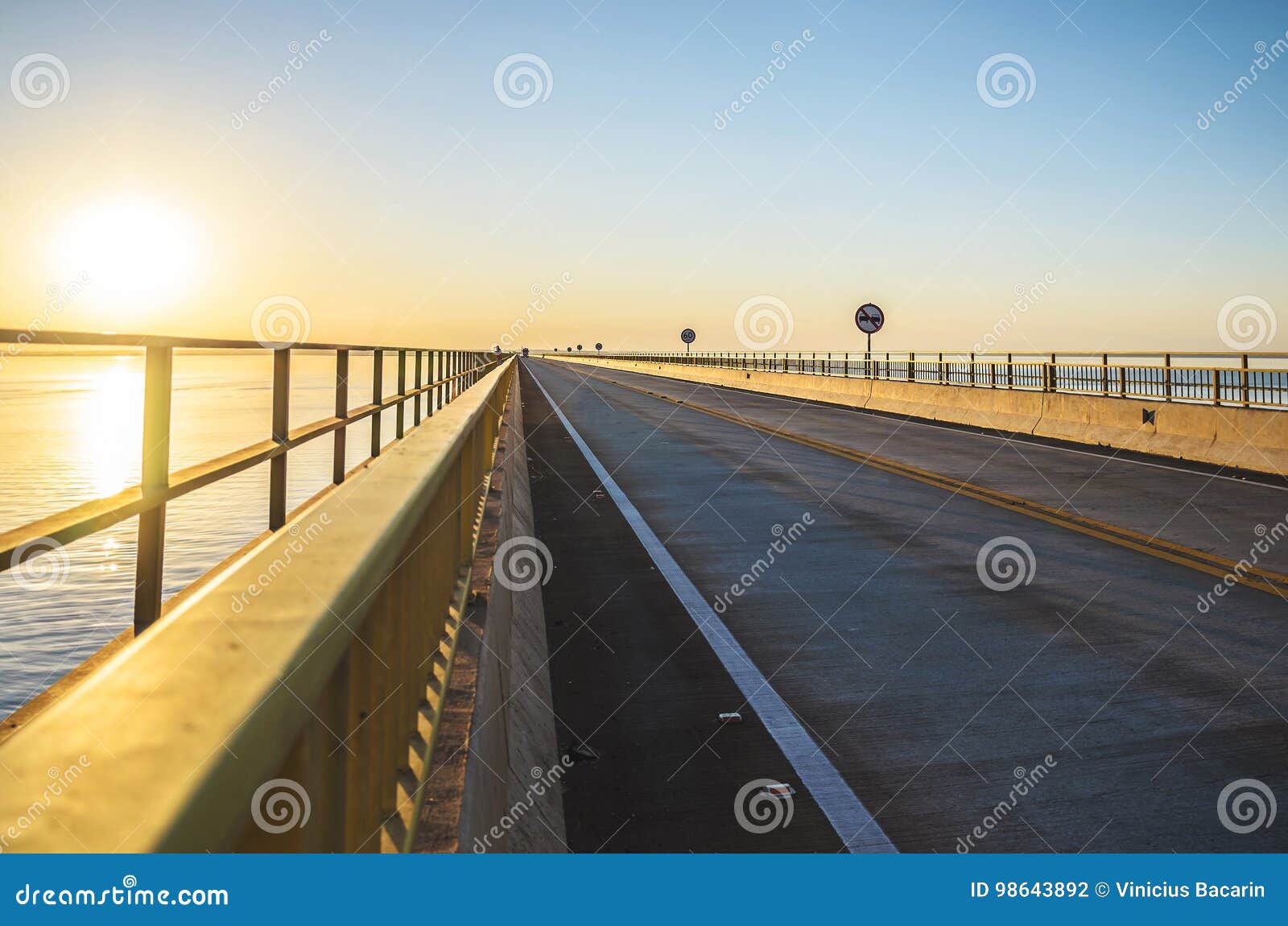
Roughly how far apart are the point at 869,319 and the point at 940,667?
4051 cm

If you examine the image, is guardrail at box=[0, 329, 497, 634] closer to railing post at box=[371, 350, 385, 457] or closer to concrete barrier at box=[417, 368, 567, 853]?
concrete barrier at box=[417, 368, 567, 853]

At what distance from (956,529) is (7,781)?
1268cm

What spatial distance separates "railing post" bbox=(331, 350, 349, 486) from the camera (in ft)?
26.0

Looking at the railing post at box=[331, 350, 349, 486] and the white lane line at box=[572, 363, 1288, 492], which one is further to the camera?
the white lane line at box=[572, 363, 1288, 492]

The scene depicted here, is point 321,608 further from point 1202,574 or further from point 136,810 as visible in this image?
point 1202,574

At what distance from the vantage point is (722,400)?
160 feet

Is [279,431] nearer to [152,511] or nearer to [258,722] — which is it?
[152,511]

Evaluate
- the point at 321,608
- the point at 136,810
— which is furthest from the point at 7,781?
Answer: the point at 321,608

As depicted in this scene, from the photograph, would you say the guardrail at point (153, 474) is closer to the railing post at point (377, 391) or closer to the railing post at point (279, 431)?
the railing post at point (279, 431)

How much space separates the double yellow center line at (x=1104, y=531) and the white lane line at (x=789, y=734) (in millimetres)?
4899

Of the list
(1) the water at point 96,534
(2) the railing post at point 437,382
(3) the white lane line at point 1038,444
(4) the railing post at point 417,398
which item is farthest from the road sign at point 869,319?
(4) the railing post at point 417,398

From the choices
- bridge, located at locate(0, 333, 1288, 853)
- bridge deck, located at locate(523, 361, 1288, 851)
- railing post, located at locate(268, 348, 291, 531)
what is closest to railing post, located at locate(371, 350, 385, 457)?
bridge, located at locate(0, 333, 1288, 853)

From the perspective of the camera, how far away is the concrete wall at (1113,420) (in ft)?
64.7

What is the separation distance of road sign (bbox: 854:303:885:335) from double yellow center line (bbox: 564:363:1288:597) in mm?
24731
